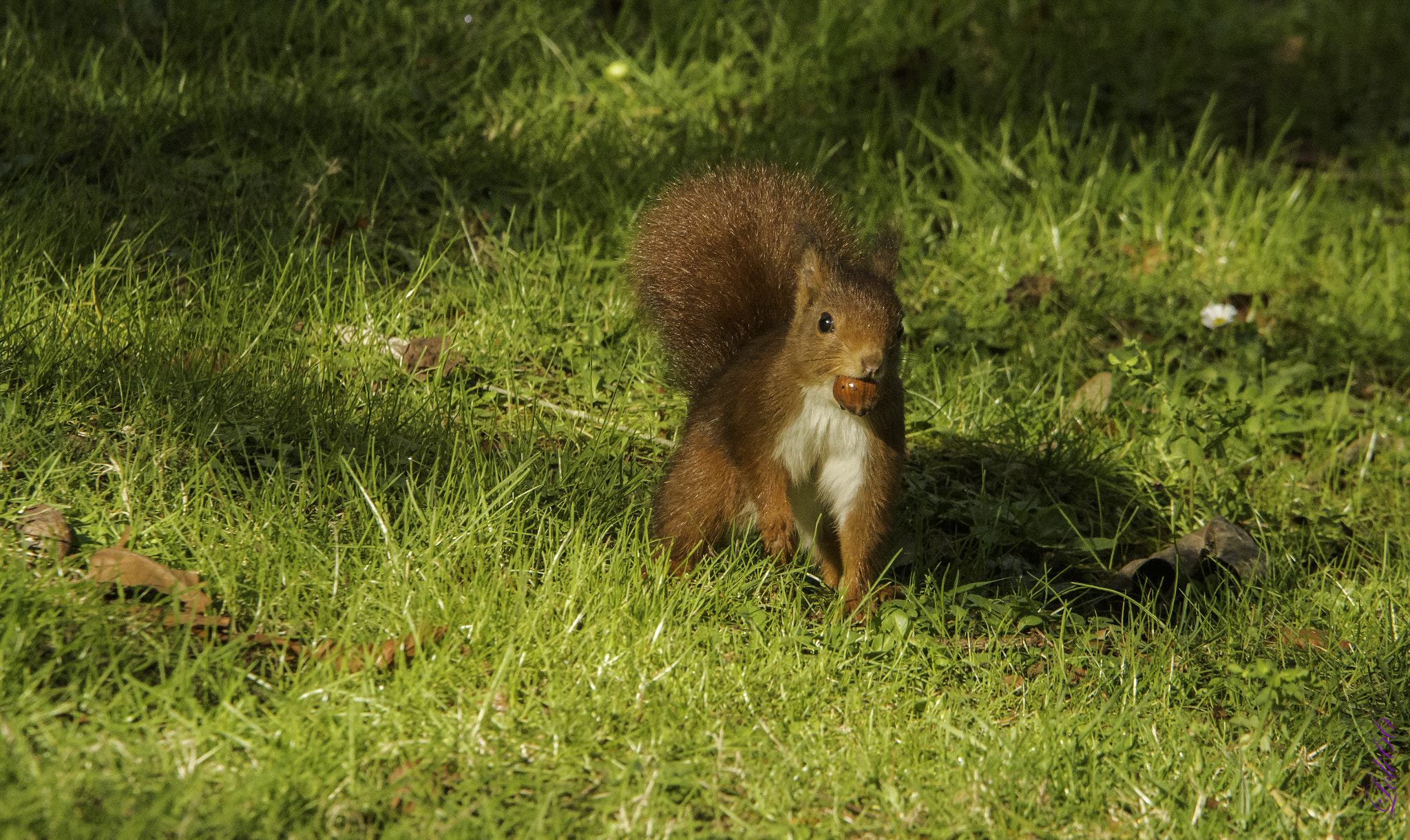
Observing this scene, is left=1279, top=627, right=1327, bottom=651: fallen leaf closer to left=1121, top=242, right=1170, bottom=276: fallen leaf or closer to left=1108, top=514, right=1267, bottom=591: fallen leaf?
left=1108, top=514, right=1267, bottom=591: fallen leaf

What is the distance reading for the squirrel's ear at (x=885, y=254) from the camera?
247 centimetres

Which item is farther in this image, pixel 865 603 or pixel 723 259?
pixel 723 259

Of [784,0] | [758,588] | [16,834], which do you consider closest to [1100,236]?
[784,0]

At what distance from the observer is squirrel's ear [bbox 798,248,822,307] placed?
7.80ft

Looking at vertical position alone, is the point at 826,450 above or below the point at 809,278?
below

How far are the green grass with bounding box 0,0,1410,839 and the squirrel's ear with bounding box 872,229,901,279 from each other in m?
0.62

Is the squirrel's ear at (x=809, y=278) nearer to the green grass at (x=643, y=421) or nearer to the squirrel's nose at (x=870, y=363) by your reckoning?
the squirrel's nose at (x=870, y=363)

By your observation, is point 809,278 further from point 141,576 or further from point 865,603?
point 141,576

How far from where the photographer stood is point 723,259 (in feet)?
8.97

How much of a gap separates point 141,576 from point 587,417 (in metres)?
1.19

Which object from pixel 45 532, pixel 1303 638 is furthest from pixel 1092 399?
pixel 45 532

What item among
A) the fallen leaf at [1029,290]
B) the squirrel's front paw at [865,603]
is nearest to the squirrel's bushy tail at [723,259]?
the squirrel's front paw at [865,603]

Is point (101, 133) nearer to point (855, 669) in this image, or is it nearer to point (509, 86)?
point (509, 86)

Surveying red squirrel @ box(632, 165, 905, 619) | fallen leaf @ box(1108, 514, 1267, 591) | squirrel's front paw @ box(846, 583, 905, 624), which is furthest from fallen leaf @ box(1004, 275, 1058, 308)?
squirrel's front paw @ box(846, 583, 905, 624)
